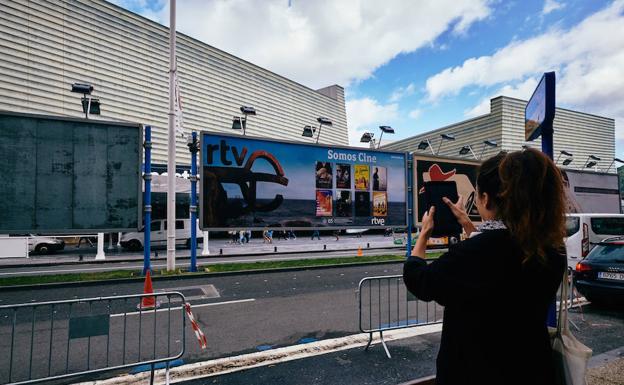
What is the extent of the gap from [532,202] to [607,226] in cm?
1439

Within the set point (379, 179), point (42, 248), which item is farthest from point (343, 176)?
point (42, 248)

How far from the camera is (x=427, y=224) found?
1.84m

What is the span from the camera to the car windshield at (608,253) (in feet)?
23.2

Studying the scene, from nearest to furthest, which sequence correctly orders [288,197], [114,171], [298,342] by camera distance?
[298,342]
[114,171]
[288,197]

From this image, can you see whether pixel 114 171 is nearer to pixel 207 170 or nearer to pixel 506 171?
pixel 207 170

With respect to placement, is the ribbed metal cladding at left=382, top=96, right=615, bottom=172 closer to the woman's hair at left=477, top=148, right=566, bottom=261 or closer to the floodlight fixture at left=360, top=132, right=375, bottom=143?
the floodlight fixture at left=360, top=132, right=375, bottom=143

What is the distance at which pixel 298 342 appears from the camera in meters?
5.53

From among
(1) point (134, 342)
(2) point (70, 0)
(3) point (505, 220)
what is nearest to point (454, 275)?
(3) point (505, 220)

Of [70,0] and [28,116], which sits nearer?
[28,116]

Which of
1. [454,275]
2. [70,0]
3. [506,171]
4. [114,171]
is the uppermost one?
[70,0]

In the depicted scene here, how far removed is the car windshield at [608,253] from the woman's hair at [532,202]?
7403mm

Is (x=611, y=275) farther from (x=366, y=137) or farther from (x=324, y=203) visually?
(x=366, y=137)

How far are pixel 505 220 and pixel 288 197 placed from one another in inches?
468

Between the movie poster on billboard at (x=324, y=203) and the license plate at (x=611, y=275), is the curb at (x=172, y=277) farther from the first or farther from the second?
the license plate at (x=611, y=275)
